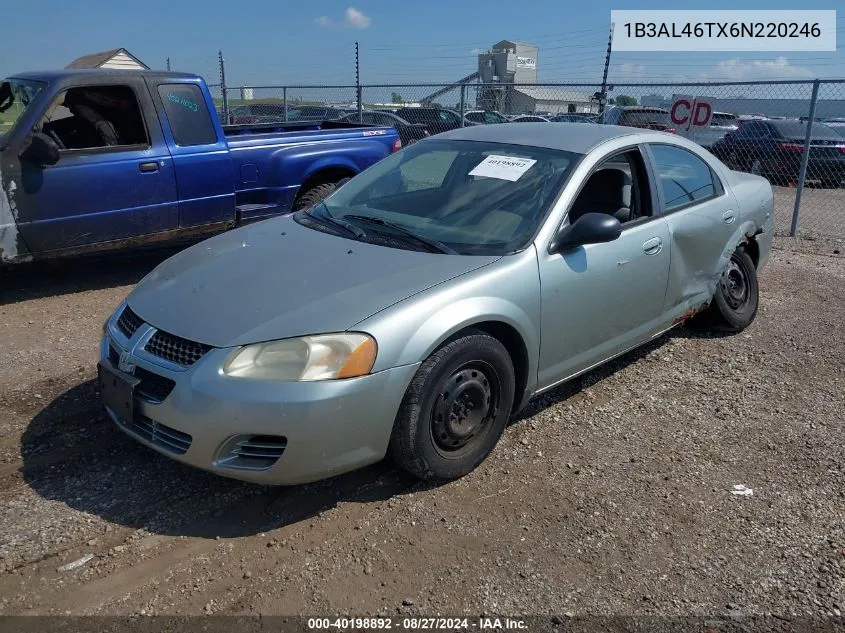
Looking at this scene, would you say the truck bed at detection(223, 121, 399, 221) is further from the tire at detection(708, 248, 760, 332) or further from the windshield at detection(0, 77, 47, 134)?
the tire at detection(708, 248, 760, 332)

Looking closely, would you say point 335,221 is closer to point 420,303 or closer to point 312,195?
point 420,303

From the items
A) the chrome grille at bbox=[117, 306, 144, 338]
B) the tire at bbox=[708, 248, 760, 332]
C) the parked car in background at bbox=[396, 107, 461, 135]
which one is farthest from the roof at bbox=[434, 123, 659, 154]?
the parked car in background at bbox=[396, 107, 461, 135]

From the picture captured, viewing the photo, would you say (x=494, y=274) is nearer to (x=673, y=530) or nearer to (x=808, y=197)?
(x=673, y=530)

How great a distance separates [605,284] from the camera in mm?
3760

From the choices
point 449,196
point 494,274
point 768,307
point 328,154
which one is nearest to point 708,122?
point 768,307

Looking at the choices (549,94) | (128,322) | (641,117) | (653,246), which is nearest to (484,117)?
(549,94)

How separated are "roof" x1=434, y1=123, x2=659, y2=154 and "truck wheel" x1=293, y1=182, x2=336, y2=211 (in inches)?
116

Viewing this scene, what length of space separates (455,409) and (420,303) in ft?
1.79

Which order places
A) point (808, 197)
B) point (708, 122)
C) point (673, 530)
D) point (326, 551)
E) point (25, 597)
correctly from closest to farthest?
point (25, 597) → point (326, 551) → point (673, 530) → point (708, 122) → point (808, 197)

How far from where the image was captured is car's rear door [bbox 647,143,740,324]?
4.32m

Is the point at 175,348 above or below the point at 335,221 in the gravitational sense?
below

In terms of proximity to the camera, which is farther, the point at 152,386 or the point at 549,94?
the point at 549,94

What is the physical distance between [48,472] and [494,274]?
2.29m

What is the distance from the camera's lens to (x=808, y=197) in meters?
14.1
